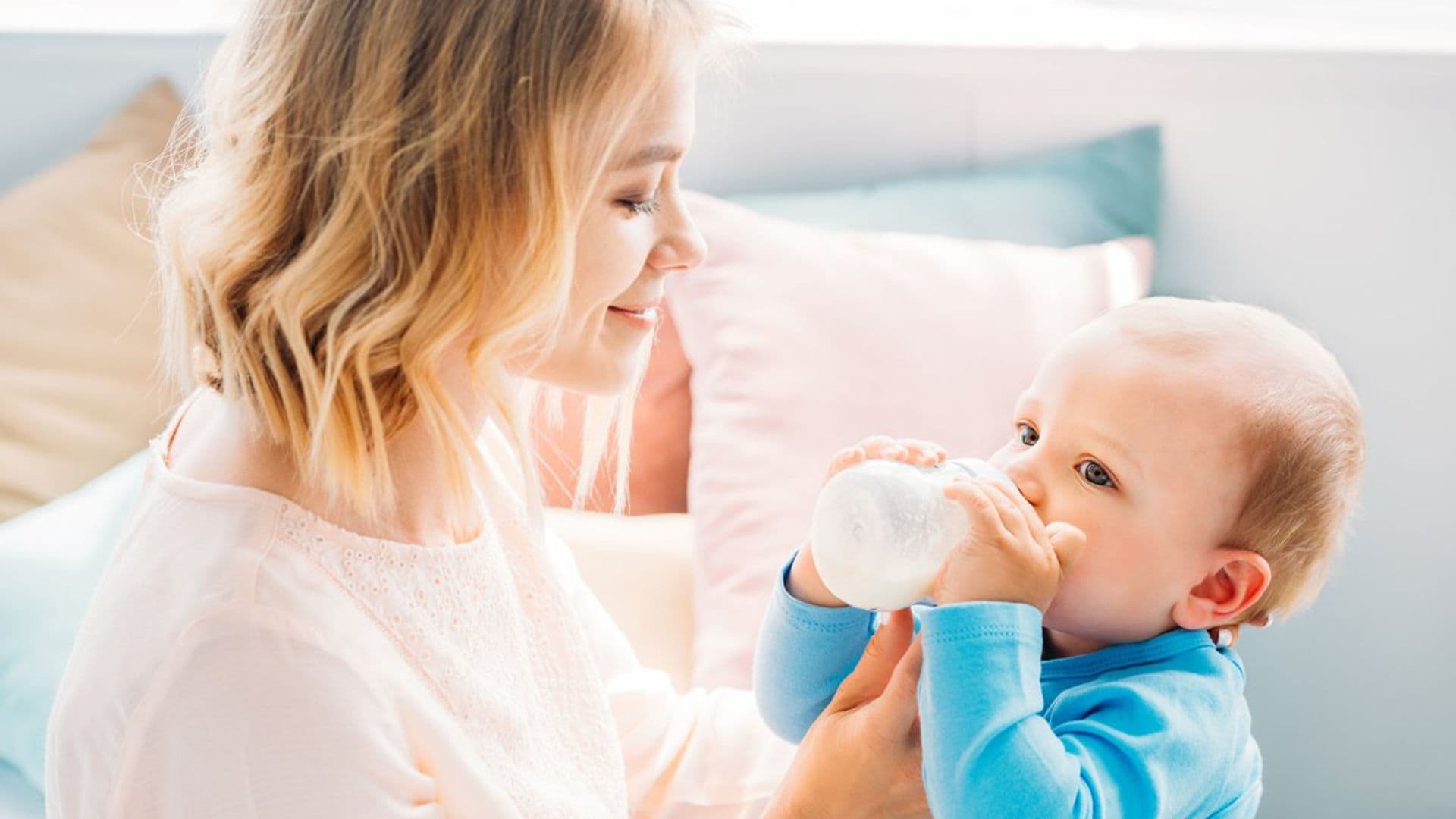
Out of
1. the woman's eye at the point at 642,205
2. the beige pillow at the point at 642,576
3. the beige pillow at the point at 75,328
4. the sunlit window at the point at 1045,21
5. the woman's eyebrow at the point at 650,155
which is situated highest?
the woman's eyebrow at the point at 650,155

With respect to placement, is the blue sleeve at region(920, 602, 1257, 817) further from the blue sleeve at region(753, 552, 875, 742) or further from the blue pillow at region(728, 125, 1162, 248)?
the blue pillow at region(728, 125, 1162, 248)

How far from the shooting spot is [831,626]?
106 centimetres

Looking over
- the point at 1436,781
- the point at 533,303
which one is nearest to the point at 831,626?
the point at 533,303

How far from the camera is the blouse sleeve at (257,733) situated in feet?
2.55

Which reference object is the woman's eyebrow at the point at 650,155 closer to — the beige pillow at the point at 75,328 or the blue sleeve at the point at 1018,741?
the blue sleeve at the point at 1018,741

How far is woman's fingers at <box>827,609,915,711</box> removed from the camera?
103 centimetres

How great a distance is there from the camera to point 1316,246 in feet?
6.06

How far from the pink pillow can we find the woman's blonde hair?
651 millimetres

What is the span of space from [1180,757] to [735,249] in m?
0.85

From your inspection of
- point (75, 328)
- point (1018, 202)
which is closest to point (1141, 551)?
point (1018, 202)

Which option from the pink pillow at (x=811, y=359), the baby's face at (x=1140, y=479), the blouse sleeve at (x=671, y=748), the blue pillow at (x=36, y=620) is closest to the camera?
the baby's face at (x=1140, y=479)

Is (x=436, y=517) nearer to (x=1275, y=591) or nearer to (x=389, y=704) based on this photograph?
(x=389, y=704)

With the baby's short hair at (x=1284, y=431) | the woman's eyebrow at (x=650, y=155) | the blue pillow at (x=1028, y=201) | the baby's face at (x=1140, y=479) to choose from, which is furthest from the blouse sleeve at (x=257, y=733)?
the blue pillow at (x=1028, y=201)

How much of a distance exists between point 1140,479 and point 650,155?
1.37 feet
